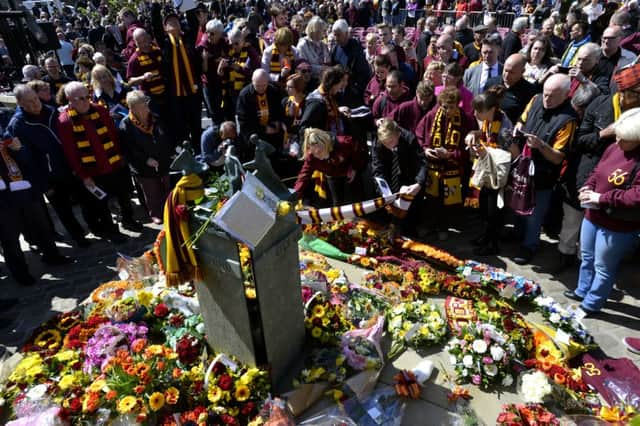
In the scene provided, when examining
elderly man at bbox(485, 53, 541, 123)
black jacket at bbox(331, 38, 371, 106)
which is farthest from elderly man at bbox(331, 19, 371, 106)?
elderly man at bbox(485, 53, 541, 123)

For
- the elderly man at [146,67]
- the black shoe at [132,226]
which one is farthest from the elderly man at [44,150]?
the elderly man at [146,67]

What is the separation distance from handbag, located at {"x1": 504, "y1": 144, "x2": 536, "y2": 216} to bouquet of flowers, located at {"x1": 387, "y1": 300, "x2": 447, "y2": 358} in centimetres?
167

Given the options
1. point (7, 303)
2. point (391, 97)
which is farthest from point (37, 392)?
point (391, 97)

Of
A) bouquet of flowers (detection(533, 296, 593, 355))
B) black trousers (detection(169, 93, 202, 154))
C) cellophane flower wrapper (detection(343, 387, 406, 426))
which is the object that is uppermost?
black trousers (detection(169, 93, 202, 154))

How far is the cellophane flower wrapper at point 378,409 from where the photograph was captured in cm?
320

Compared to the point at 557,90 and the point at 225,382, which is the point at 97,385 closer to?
the point at 225,382

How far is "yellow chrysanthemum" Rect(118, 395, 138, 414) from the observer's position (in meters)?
2.99

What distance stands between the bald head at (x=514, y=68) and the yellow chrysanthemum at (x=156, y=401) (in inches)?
205

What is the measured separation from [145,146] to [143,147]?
3 centimetres

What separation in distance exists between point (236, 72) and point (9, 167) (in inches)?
167

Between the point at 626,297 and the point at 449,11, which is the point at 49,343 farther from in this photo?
the point at 449,11

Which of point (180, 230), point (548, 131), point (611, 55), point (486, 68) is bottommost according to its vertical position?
point (548, 131)

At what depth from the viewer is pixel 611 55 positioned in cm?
636

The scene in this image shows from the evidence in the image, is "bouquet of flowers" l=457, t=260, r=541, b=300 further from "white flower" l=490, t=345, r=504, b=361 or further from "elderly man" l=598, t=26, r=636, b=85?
"elderly man" l=598, t=26, r=636, b=85
